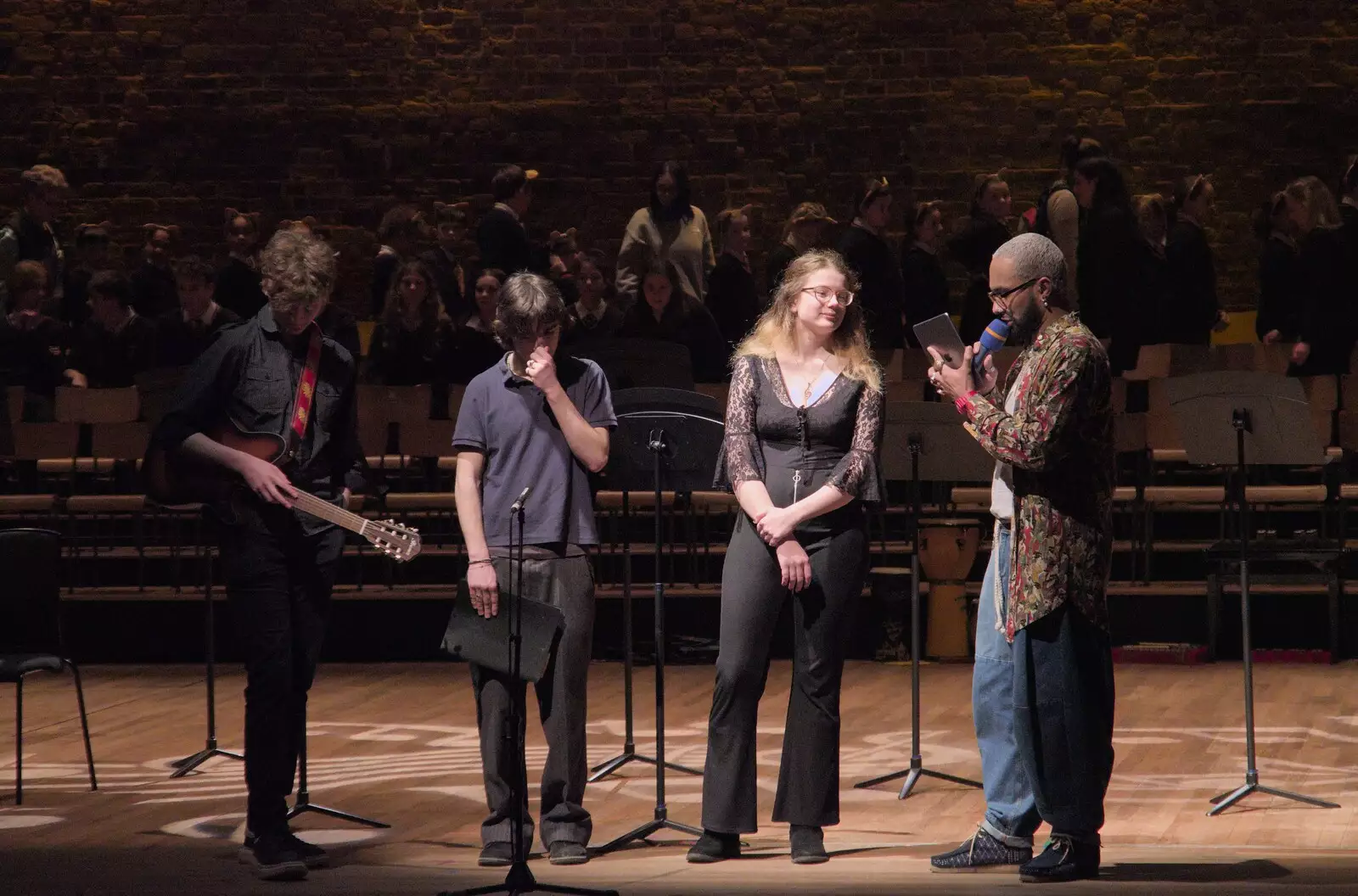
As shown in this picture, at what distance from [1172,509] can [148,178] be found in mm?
6960

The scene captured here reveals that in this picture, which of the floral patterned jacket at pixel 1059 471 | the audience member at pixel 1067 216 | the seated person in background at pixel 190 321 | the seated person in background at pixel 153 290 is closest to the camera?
the floral patterned jacket at pixel 1059 471

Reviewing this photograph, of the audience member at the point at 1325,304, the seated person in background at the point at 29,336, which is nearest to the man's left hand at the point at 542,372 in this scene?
the audience member at the point at 1325,304

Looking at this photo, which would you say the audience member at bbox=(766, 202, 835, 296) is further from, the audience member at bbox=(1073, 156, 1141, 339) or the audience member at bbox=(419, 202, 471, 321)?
the audience member at bbox=(419, 202, 471, 321)

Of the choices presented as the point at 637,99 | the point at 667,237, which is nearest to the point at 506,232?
the point at 667,237

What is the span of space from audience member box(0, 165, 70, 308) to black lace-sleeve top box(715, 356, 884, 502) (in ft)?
20.2

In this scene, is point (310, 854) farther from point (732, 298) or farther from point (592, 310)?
point (592, 310)

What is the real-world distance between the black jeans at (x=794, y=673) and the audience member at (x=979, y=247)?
4.70 m

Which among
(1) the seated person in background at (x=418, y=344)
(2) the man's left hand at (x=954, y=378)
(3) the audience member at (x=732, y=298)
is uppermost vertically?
(3) the audience member at (x=732, y=298)

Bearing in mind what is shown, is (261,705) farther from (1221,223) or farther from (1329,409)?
(1221,223)

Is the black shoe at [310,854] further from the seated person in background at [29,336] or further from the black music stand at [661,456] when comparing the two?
the seated person in background at [29,336]

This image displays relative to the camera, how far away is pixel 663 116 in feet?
38.2

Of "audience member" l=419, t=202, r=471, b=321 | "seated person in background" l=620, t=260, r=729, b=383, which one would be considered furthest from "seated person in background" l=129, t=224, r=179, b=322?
"seated person in background" l=620, t=260, r=729, b=383

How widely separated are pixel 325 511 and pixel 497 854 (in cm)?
84

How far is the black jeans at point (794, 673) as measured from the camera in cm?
399
